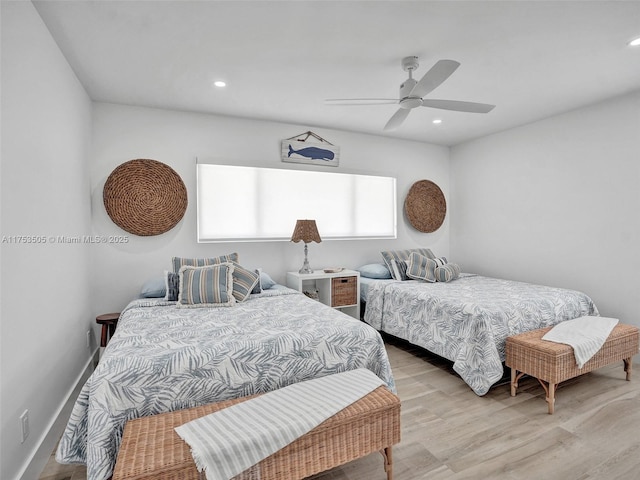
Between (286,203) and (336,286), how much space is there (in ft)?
3.75

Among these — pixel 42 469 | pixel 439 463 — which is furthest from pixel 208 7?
pixel 439 463

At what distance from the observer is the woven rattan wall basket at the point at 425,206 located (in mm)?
4785

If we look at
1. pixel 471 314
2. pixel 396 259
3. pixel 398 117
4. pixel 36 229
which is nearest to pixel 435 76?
pixel 398 117

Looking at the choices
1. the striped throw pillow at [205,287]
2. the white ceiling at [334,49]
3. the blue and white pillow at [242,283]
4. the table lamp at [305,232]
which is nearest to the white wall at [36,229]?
the white ceiling at [334,49]

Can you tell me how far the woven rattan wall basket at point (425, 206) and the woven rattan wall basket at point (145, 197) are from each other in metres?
2.94

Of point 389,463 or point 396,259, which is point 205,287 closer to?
point 389,463

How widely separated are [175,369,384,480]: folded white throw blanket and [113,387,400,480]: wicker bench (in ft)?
0.17

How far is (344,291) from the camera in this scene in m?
3.90

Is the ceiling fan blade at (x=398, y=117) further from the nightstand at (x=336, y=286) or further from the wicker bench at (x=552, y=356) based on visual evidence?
the wicker bench at (x=552, y=356)

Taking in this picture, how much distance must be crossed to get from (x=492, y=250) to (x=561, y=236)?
89 cm

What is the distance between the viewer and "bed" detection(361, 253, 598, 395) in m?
2.67

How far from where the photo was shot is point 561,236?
3.80 meters

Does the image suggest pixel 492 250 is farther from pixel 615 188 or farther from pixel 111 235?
pixel 111 235

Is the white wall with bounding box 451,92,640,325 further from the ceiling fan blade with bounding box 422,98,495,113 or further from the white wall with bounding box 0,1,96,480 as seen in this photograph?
the white wall with bounding box 0,1,96,480
